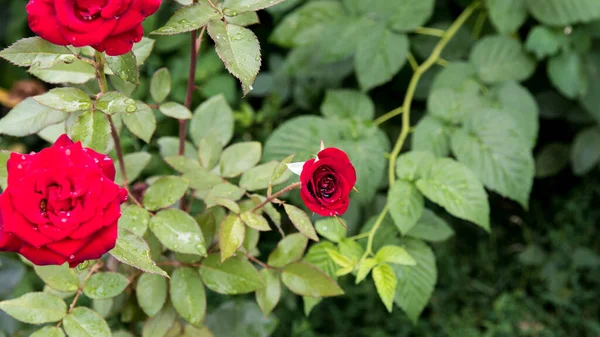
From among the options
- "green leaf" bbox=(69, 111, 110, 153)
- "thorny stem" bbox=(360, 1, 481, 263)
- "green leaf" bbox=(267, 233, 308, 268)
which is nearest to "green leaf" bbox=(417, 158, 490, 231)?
"thorny stem" bbox=(360, 1, 481, 263)

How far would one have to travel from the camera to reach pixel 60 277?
1.05m

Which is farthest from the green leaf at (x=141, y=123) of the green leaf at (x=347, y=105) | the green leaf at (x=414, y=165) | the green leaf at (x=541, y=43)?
the green leaf at (x=541, y=43)

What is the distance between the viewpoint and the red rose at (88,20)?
0.73 m

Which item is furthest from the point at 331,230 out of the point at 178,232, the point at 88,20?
the point at 88,20

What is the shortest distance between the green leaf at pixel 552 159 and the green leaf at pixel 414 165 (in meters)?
0.85

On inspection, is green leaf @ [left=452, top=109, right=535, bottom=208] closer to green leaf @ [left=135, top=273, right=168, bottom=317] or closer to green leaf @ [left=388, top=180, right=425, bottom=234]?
green leaf @ [left=388, top=180, right=425, bottom=234]

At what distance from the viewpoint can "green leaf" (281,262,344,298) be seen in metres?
1.10

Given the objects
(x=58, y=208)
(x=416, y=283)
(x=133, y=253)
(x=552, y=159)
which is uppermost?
(x=58, y=208)

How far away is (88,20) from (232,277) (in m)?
0.51

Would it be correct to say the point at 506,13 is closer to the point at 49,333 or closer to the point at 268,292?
the point at 268,292

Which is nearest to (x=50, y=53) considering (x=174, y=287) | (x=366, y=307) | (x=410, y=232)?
(x=174, y=287)

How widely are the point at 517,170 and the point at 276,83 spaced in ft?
2.42

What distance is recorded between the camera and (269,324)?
1.54 meters

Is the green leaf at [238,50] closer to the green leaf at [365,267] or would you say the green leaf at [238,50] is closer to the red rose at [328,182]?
the red rose at [328,182]
